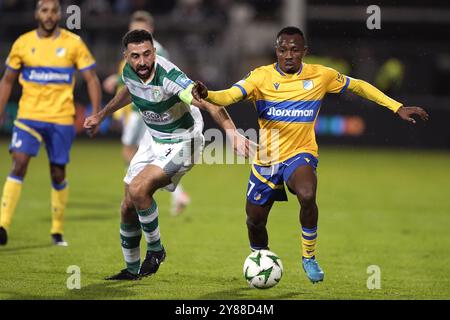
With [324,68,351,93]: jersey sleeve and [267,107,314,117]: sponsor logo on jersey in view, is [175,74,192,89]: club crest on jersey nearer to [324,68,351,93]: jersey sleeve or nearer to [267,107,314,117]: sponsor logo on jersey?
[267,107,314,117]: sponsor logo on jersey

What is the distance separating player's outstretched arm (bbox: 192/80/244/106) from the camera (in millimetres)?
6621

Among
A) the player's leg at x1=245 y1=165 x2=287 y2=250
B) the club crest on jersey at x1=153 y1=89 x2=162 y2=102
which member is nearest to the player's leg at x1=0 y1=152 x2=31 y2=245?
the club crest on jersey at x1=153 y1=89 x2=162 y2=102

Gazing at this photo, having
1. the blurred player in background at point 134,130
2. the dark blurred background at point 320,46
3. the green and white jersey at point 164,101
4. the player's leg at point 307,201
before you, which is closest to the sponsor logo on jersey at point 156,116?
the green and white jersey at point 164,101

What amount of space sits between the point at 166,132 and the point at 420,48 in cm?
1531

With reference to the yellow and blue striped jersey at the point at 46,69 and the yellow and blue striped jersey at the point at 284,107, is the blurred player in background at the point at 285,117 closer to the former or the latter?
the yellow and blue striped jersey at the point at 284,107

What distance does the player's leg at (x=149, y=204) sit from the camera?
7.16 m

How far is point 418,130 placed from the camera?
2059 centimetres

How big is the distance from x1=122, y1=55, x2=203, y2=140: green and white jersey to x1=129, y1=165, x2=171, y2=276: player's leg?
370 mm

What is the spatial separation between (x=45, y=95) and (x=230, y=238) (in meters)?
2.49

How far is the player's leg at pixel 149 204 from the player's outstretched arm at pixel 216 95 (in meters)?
0.79

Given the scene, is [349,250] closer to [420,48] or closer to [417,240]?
[417,240]

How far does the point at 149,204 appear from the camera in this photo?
7.20m
